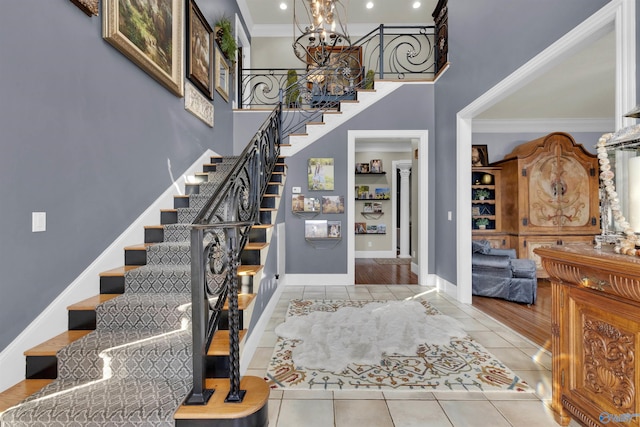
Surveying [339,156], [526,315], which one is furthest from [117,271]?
[526,315]

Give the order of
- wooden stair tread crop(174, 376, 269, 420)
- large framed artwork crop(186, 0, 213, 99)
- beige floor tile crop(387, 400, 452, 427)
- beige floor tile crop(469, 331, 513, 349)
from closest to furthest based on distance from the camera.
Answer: wooden stair tread crop(174, 376, 269, 420)
beige floor tile crop(387, 400, 452, 427)
beige floor tile crop(469, 331, 513, 349)
large framed artwork crop(186, 0, 213, 99)

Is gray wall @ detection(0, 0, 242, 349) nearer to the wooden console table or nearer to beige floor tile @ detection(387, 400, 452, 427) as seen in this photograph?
beige floor tile @ detection(387, 400, 452, 427)

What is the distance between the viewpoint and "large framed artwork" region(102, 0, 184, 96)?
2551mm

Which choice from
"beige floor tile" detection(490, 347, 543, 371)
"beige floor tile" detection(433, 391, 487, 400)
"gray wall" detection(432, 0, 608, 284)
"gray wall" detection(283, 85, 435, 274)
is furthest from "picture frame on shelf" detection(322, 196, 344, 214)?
"beige floor tile" detection(433, 391, 487, 400)

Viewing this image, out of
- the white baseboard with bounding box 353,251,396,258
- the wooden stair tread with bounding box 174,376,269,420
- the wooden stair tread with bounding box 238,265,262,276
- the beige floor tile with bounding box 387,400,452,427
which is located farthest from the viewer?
the white baseboard with bounding box 353,251,396,258

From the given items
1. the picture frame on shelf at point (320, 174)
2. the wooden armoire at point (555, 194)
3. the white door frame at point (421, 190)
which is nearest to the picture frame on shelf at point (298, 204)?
→ the picture frame on shelf at point (320, 174)

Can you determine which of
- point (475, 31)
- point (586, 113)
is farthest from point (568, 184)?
point (475, 31)

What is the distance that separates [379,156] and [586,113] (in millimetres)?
4326

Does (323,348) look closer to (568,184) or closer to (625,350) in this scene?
(625,350)

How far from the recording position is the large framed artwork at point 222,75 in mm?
4957

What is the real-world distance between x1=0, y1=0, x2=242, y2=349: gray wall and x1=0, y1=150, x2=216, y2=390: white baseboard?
0.16ft

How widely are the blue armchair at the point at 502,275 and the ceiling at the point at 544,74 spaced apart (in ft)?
7.91

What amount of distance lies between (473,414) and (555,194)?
16.7ft

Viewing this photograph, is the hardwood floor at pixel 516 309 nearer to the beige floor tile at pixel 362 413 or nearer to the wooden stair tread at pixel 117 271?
the beige floor tile at pixel 362 413
